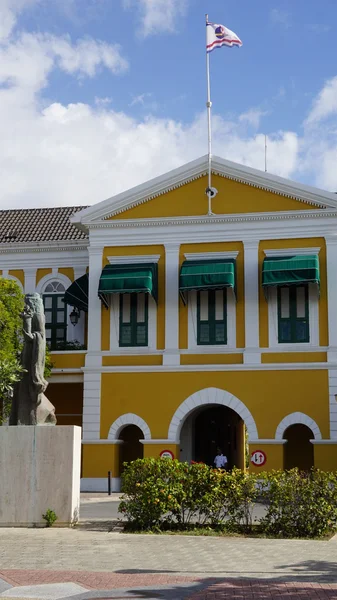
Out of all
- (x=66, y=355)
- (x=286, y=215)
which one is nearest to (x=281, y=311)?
(x=286, y=215)

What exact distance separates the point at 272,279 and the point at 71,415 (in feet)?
33.1

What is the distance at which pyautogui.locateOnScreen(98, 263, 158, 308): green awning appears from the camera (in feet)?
92.6

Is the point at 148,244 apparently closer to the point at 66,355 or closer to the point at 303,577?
the point at 66,355

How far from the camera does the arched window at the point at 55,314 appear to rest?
3136 centimetres

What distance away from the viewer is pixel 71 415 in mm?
32375

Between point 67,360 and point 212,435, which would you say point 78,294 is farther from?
point 212,435

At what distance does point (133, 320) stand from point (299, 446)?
7.36 metres

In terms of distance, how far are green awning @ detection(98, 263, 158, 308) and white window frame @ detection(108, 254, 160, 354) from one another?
0.95ft

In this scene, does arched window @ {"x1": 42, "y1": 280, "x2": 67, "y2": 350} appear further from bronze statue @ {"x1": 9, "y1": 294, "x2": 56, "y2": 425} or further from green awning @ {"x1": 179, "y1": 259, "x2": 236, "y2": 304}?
bronze statue @ {"x1": 9, "y1": 294, "x2": 56, "y2": 425}

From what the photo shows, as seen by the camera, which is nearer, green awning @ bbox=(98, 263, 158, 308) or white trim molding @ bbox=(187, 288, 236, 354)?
green awning @ bbox=(98, 263, 158, 308)

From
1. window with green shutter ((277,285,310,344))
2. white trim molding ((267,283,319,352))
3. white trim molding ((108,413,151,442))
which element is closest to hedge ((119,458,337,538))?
white trim molding ((267,283,319,352))

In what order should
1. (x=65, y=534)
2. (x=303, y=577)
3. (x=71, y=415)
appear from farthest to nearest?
1. (x=71, y=415)
2. (x=65, y=534)
3. (x=303, y=577)

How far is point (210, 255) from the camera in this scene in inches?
1141

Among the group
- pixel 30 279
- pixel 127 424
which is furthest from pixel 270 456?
pixel 30 279
